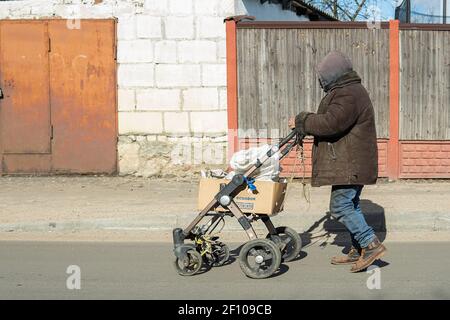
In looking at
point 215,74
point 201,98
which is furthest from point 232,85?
point 201,98

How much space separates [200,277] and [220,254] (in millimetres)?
383

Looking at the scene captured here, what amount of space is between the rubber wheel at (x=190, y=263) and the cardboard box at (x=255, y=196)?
1.40ft

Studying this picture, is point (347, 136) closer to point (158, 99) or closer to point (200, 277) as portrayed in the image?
point (200, 277)

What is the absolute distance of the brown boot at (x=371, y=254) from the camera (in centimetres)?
578

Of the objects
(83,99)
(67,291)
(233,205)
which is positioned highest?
(83,99)

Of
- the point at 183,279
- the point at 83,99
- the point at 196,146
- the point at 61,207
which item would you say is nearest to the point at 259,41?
the point at 196,146

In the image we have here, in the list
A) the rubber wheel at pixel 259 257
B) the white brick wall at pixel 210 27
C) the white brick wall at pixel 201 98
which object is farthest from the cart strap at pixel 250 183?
the white brick wall at pixel 210 27

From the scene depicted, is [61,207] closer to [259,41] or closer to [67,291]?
[67,291]

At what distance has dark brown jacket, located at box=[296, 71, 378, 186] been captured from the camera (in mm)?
5645

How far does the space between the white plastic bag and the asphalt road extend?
0.94 metres

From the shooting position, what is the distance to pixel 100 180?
36.2ft

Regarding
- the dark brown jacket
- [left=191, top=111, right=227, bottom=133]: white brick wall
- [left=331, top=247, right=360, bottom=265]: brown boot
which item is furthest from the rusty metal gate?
the dark brown jacket

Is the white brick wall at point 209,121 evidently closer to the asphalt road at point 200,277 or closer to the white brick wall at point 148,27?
the white brick wall at point 148,27

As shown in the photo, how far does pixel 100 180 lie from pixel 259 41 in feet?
11.7
